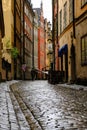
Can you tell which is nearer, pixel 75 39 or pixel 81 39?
pixel 81 39

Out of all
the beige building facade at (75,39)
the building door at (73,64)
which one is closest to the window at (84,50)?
the beige building facade at (75,39)

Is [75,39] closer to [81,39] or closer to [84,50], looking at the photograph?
[81,39]

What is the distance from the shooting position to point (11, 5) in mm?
53812

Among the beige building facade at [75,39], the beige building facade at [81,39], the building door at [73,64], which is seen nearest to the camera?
the beige building facade at [81,39]

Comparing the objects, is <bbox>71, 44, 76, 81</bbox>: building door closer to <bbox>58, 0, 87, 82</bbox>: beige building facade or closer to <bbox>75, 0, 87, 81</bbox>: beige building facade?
<bbox>58, 0, 87, 82</bbox>: beige building facade

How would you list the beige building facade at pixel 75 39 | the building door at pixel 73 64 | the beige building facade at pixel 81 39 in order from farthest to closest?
the building door at pixel 73 64
the beige building facade at pixel 75 39
the beige building facade at pixel 81 39

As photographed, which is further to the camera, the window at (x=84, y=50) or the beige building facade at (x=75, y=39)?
the beige building facade at (x=75, y=39)

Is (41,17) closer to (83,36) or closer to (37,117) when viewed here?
(83,36)

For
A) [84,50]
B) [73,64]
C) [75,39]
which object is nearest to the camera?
[84,50]

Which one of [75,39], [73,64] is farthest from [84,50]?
[73,64]

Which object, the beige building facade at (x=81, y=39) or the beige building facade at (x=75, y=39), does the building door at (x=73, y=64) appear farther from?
the beige building facade at (x=81, y=39)

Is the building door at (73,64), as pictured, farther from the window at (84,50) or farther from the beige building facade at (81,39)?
the window at (84,50)

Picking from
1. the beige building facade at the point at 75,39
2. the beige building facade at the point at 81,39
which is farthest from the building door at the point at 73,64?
the beige building facade at the point at 81,39

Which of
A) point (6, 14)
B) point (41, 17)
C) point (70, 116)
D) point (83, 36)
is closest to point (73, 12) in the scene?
point (83, 36)
